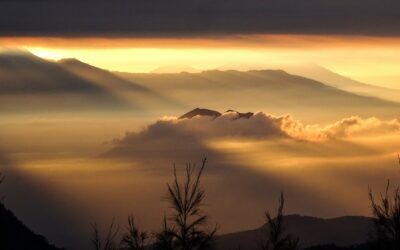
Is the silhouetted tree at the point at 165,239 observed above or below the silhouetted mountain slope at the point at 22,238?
below

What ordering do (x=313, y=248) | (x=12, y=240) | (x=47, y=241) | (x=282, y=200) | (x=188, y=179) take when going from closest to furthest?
(x=188, y=179)
(x=282, y=200)
(x=12, y=240)
(x=47, y=241)
(x=313, y=248)

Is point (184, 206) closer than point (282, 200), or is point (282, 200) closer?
point (184, 206)

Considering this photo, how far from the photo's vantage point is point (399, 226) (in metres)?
67.6

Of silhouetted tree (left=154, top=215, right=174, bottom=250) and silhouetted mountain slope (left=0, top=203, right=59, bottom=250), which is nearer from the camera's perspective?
silhouetted tree (left=154, top=215, right=174, bottom=250)

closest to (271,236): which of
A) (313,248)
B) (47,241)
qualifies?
(47,241)

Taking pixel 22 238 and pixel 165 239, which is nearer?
pixel 165 239

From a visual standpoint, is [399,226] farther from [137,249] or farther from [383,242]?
[137,249]

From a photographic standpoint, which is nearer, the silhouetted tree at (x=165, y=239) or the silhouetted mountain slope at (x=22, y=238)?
the silhouetted tree at (x=165, y=239)

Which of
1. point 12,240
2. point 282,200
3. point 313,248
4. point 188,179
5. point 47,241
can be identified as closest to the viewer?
point 188,179

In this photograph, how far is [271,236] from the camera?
69.3 metres

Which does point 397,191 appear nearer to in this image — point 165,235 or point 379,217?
point 379,217

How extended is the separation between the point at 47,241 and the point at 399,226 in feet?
248

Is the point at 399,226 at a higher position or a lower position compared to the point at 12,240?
lower

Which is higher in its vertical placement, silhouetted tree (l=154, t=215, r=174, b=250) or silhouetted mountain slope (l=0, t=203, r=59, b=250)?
silhouetted mountain slope (l=0, t=203, r=59, b=250)
